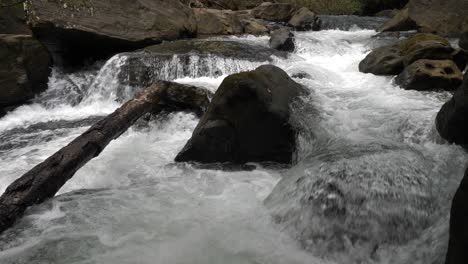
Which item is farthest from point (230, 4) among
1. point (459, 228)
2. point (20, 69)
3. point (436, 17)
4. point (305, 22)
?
point (459, 228)

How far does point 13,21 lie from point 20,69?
2.16 meters

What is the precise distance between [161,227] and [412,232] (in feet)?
7.60

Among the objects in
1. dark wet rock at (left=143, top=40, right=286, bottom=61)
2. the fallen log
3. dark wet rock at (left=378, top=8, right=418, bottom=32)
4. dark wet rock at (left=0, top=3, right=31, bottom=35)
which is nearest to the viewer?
the fallen log

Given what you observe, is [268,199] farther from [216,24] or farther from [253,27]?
[253,27]

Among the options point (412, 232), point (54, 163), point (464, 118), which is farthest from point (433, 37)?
point (54, 163)

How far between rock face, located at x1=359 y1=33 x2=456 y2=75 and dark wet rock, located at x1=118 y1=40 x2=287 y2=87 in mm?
2646

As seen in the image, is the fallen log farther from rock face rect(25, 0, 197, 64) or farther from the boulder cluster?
rock face rect(25, 0, 197, 64)

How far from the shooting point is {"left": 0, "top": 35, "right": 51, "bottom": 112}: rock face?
8664 millimetres

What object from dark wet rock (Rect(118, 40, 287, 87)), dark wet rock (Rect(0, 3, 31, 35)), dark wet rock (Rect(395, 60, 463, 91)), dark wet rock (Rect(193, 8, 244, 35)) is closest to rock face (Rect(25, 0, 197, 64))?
dark wet rock (Rect(0, 3, 31, 35))

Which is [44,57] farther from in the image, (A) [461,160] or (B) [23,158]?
(A) [461,160]

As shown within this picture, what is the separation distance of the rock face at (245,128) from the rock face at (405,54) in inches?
151

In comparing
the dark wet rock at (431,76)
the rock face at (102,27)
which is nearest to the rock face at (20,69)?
the rock face at (102,27)

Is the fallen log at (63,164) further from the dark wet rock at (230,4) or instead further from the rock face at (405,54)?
the dark wet rock at (230,4)

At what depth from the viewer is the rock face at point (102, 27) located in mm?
9820
